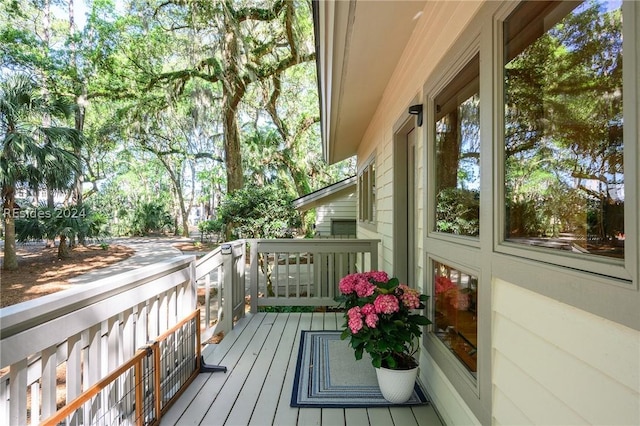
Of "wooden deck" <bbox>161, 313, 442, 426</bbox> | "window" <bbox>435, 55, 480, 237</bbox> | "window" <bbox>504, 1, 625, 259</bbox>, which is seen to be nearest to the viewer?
"window" <bbox>504, 1, 625, 259</bbox>

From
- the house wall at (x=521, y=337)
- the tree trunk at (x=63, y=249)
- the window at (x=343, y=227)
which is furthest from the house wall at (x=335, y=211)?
the tree trunk at (x=63, y=249)

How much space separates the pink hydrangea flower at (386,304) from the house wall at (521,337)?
0.37 metres

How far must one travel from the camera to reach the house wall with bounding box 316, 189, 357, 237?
30.1 feet

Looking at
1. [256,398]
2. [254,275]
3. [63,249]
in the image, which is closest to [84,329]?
[256,398]

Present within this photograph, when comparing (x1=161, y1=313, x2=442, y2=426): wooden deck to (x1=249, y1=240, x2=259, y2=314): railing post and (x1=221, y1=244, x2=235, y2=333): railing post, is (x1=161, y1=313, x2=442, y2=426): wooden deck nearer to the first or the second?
(x1=221, y1=244, x2=235, y2=333): railing post

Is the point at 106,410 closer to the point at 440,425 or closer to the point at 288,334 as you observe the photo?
the point at 440,425

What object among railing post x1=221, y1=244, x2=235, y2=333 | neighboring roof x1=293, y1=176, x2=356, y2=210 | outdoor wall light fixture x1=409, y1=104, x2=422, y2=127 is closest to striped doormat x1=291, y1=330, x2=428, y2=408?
railing post x1=221, y1=244, x2=235, y2=333

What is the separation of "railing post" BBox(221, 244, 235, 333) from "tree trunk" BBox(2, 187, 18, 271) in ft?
27.5

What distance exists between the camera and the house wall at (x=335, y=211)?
30.1 feet

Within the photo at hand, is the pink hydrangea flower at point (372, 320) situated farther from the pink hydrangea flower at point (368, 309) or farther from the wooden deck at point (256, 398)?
the wooden deck at point (256, 398)

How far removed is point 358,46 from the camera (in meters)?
2.42

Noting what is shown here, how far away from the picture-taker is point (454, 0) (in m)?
1.76

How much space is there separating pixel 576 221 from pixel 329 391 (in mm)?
1857

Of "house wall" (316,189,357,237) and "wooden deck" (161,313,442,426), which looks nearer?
"wooden deck" (161,313,442,426)
